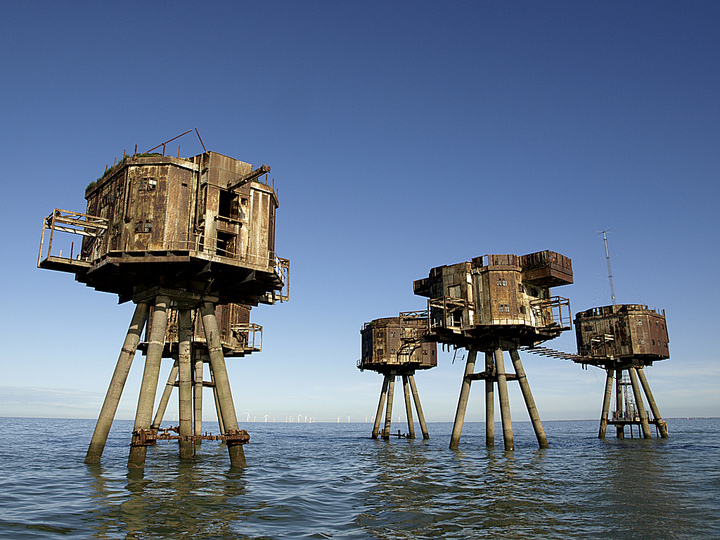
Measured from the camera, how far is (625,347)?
1876 inches

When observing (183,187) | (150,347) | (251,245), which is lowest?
(150,347)

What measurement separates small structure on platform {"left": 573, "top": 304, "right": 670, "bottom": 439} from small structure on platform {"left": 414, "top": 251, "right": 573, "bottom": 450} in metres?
15.8

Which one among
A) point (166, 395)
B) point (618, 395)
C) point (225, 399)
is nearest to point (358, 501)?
point (225, 399)

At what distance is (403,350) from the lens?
5019 cm

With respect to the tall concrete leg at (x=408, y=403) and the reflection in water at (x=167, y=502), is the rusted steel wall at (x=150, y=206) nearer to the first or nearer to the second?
the reflection in water at (x=167, y=502)

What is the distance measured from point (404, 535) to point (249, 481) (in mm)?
9433

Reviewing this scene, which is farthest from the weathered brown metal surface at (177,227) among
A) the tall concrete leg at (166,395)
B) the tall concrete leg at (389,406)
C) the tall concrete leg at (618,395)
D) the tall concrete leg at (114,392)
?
the tall concrete leg at (618,395)

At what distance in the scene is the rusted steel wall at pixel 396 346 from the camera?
50.1 meters

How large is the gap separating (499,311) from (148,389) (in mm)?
20572

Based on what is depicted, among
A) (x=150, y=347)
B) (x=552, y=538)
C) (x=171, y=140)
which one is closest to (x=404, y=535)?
(x=552, y=538)

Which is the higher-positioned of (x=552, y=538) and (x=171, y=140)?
(x=171, y=140)

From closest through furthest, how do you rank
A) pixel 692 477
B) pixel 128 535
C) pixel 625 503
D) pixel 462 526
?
1. pixel 128 535
2. pixel 462 526
3. pixel 625 503
4. pixel 692 477

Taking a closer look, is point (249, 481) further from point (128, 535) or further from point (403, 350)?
point (403, 350)

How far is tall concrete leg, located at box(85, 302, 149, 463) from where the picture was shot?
2064 centimetres
